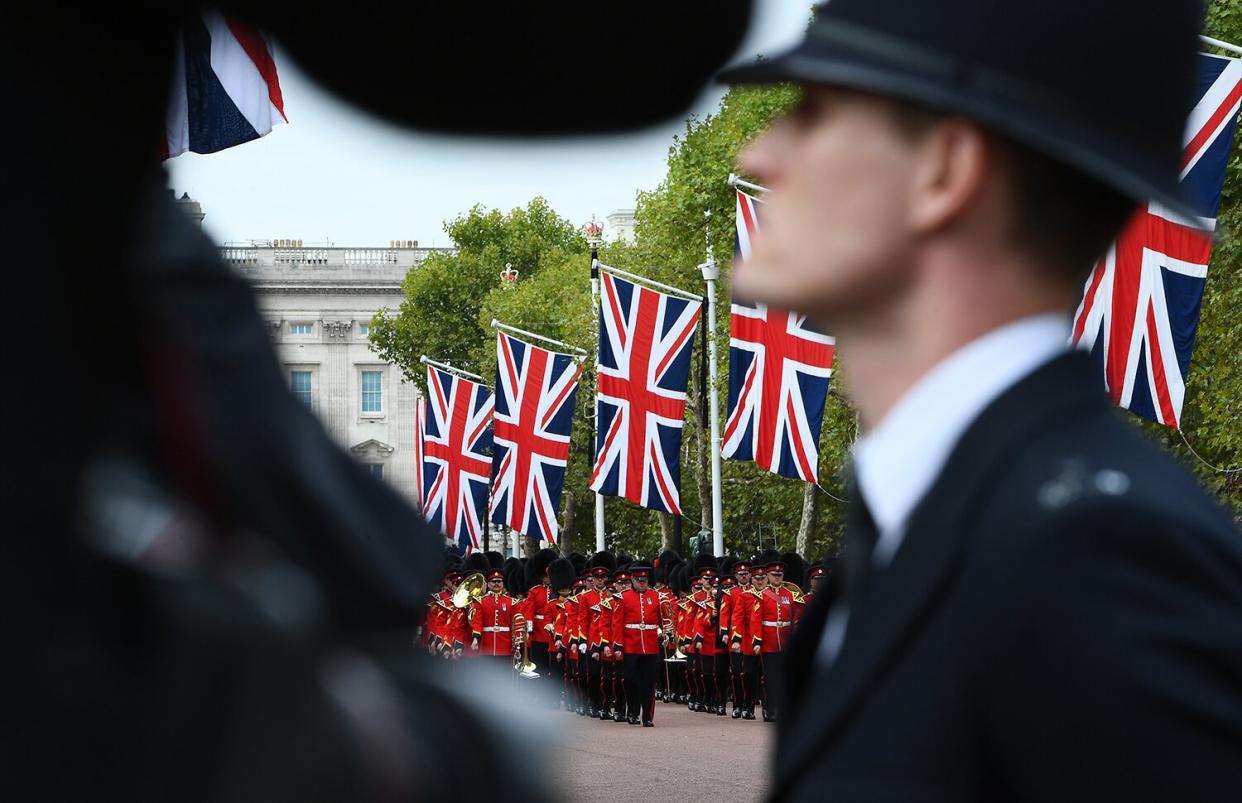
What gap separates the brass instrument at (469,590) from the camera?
2464 cm

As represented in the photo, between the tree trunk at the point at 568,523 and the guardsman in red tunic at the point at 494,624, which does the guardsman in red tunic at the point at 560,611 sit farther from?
the tree trunk at the point at 568,523

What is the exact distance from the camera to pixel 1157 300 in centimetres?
1161

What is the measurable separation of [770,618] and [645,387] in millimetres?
3697

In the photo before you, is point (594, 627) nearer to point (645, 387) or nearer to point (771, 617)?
point (771, 617)

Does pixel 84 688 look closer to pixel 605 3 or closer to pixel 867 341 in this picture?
pixel 605 3

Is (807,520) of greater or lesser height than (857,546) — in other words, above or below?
above

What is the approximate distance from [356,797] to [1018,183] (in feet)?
3.55

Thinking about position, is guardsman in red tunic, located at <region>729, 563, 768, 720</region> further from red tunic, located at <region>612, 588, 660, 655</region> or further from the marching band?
red tunic, located at <region>612, 588, 660, 655</region>

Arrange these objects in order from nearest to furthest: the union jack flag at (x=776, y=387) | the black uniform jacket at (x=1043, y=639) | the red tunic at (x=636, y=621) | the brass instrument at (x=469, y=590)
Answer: the black uniform jacket at (x=1043, y=639)
the union jack flag at (x=776, y=387)
the red tunic at (x=636, y=621)
the brass instrument at (x=469, y=590)

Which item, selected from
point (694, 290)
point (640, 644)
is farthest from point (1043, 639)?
point (694, 290)

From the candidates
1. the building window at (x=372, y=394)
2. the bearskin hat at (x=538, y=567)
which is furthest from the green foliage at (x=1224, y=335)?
the building window at (x=372, y=394)

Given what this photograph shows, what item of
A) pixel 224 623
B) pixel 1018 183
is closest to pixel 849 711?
pixel 1018 183

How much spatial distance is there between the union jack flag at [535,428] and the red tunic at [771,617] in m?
3.44

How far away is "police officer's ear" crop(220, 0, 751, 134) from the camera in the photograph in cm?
60
